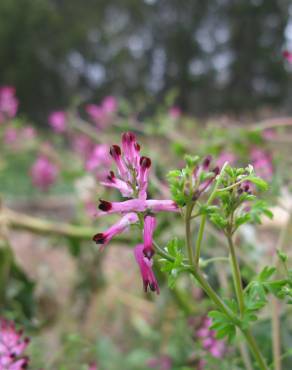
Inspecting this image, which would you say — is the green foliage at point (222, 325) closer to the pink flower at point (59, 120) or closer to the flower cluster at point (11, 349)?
the flower cluster at point (11, 349)

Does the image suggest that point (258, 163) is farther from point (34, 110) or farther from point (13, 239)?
point (34, 110)

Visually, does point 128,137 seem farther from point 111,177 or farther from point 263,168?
point 263,168

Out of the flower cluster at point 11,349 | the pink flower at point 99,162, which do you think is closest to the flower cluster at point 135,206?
the flower cluster at point 11,349

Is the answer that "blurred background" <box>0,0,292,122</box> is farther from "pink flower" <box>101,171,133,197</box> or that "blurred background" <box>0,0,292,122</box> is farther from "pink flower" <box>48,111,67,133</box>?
"pink flower" <box>101,171,133,197</box>

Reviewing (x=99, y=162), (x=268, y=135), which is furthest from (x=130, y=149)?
(x=268, y=135)

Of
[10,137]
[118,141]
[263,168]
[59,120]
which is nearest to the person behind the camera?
[263,168]

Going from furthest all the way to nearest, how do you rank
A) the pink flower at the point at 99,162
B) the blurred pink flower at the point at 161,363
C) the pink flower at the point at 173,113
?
the pink flower at the point at 173,113, the pink flower at the point at 99,162, the blurred pink flower at the point at 161,363
